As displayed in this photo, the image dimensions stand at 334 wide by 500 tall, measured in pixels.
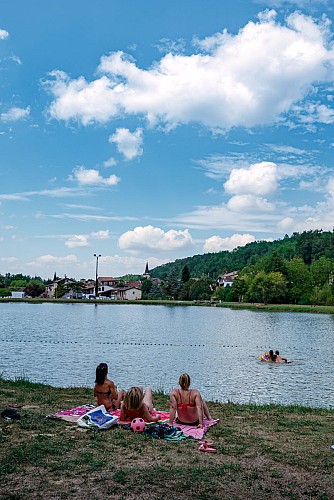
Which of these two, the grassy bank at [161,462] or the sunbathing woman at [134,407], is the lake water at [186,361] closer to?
the sunbathing woman at [134,407]

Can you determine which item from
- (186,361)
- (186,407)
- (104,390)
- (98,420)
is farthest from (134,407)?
(186,361)

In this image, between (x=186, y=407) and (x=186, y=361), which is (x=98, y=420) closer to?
(x=186, y=407)

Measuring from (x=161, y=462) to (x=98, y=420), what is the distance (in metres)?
2.54

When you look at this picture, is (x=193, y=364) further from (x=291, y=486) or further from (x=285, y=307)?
(x=285, y=307)

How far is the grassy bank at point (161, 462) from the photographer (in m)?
6.84

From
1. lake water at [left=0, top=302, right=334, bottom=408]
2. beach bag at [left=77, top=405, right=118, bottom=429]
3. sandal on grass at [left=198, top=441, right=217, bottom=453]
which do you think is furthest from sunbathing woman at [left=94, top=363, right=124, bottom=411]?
lake water at [left=0, top=302, right=334, bottom=408]

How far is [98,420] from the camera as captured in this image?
33.7ft

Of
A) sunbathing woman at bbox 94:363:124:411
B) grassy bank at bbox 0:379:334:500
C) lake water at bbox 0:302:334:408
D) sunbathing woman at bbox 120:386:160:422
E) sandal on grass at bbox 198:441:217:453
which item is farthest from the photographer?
lake water at bbox 0:302:334:408

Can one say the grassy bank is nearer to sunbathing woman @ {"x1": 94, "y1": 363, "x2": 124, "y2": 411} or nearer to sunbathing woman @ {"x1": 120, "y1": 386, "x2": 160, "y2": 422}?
sunbathing woman @ {"x1": 120, "y1": 386, "x2": 160, "y2": 422}

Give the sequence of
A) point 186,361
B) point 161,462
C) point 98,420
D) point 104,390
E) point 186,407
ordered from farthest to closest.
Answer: point 186,361
point 104,390
point 186,407
point 98,420
point 161,462

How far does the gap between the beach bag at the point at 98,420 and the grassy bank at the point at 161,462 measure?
0.54 feet

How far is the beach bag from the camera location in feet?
33.2

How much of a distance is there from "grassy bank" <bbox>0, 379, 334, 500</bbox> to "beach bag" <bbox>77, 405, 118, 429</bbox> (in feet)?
0.54

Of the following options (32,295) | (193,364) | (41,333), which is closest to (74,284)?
(32,295)
